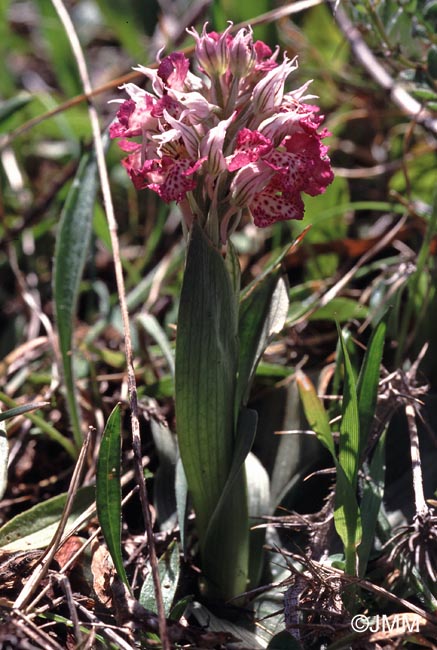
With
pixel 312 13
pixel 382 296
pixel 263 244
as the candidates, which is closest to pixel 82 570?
pixel 382 296

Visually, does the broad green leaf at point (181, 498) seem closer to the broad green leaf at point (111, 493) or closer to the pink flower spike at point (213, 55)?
the broad green leaf at point (111, 493)

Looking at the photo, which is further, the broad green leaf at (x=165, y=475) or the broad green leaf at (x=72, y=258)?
the broad green leaf at (x=72, y=258)

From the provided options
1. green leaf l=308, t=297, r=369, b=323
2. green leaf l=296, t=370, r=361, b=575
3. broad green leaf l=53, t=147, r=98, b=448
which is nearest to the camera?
green leaf l=296, t=370, r=361, b=575

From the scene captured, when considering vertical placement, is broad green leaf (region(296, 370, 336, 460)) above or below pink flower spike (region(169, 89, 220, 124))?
below

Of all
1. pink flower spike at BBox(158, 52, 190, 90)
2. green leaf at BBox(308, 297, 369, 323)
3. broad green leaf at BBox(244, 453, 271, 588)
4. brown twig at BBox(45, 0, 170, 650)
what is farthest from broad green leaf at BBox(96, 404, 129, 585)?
green leaf at BBox(308, 297, 369, 323)

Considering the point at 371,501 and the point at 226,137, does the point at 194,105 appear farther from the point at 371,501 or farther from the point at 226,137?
the point at 371,501

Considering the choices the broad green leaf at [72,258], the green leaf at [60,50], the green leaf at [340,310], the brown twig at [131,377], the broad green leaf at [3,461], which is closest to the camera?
the brown twig at [131,377]

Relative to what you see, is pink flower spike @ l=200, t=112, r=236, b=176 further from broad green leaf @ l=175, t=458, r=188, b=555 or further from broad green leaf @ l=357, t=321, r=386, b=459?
broad green leaf @ l=175, t=458, r=188, b=555

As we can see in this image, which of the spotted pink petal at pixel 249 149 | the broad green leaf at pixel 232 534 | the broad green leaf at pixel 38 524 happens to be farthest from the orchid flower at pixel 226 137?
the broad green leaf at pixel 38 524
